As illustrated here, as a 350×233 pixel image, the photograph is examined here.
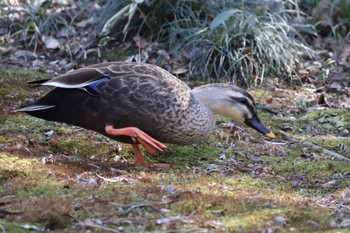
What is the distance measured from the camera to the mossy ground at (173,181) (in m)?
3.76

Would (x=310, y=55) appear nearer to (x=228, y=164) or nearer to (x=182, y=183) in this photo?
(x=228, y=164)

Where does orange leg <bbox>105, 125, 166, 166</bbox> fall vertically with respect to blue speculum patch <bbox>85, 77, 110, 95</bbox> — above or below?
below

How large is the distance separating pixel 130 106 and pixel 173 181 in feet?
2.35

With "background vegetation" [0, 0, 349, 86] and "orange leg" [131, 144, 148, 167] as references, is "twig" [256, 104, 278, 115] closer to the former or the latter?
"background vegetation" [0, 0, 349, 86]

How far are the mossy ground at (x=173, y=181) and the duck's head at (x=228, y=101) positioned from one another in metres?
0.30

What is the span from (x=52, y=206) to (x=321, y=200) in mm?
1638

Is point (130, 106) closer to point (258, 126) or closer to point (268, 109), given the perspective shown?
point (258, 126)

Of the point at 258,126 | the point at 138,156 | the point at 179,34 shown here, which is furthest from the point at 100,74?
the point at 179,34

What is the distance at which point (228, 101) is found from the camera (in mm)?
5910

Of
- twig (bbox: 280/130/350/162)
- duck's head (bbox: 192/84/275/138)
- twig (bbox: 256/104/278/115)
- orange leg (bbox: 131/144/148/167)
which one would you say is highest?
duck's head (bbox: 192/84/275/138)

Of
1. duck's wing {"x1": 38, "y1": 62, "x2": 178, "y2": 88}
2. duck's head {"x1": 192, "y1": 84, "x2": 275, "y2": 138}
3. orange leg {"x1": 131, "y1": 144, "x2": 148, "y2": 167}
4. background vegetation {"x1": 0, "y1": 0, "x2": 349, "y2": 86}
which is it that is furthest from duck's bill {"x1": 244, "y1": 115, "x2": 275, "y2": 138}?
background vegetation {"x1": 0, "y1": 0, "x2": 349, "y2": 86}

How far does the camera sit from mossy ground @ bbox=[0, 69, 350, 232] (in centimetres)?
376

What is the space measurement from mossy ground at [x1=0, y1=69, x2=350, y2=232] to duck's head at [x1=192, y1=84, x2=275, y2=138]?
0.97 feet

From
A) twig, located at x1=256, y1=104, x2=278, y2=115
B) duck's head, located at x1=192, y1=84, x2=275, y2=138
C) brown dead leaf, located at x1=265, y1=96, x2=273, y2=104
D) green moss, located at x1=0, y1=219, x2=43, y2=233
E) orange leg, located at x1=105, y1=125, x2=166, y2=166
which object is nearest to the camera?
green moss, located at x1=0, y1=219, x2=43, y2=233
